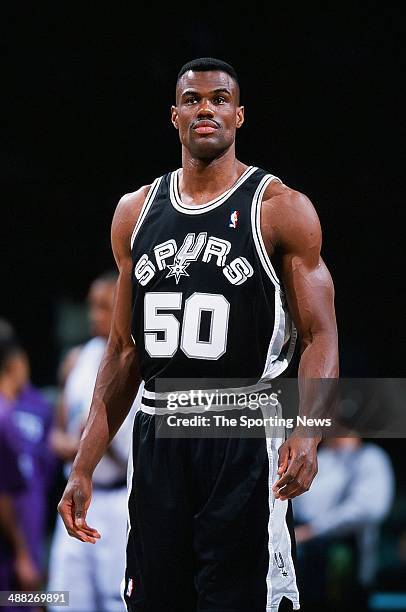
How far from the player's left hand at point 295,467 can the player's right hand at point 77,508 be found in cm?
71

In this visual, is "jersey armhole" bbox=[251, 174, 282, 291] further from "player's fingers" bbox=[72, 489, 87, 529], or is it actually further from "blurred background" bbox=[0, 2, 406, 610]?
"blurred background" bbox=[0, 2, 406, 610]

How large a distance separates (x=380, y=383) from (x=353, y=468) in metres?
1.53

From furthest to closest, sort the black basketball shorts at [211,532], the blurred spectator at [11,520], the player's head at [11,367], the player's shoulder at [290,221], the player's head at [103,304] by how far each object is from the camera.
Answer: the player's head at [11,367], the player's head at [103,304], the blurred spectator at [11,520], the player's shoulder at [290,221], the black basketball shorts at [211,532]

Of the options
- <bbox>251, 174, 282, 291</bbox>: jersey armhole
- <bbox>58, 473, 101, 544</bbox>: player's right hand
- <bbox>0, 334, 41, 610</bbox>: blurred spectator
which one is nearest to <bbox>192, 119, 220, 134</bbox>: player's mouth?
<bbox>251, 174, 282, 291</bbox>: jersey armhole

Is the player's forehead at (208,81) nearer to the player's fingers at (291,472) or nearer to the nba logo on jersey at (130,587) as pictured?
the player's fingers at (291,472)

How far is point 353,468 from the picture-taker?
717 cm

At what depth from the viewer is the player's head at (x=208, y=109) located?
12.0ft

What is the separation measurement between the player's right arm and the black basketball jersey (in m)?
0.13

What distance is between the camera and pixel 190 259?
3592 millimetres

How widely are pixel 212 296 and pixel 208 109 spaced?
0.62m

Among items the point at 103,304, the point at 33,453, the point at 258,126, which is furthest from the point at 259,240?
the point at 33,453

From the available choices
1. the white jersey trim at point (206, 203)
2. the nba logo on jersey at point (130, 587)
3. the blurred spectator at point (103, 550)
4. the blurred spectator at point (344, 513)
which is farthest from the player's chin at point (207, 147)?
the blurred spectator at point (344, 513)

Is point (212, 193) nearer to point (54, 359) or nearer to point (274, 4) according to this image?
point (274, 4)

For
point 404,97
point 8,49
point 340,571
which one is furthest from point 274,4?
point 340,571
